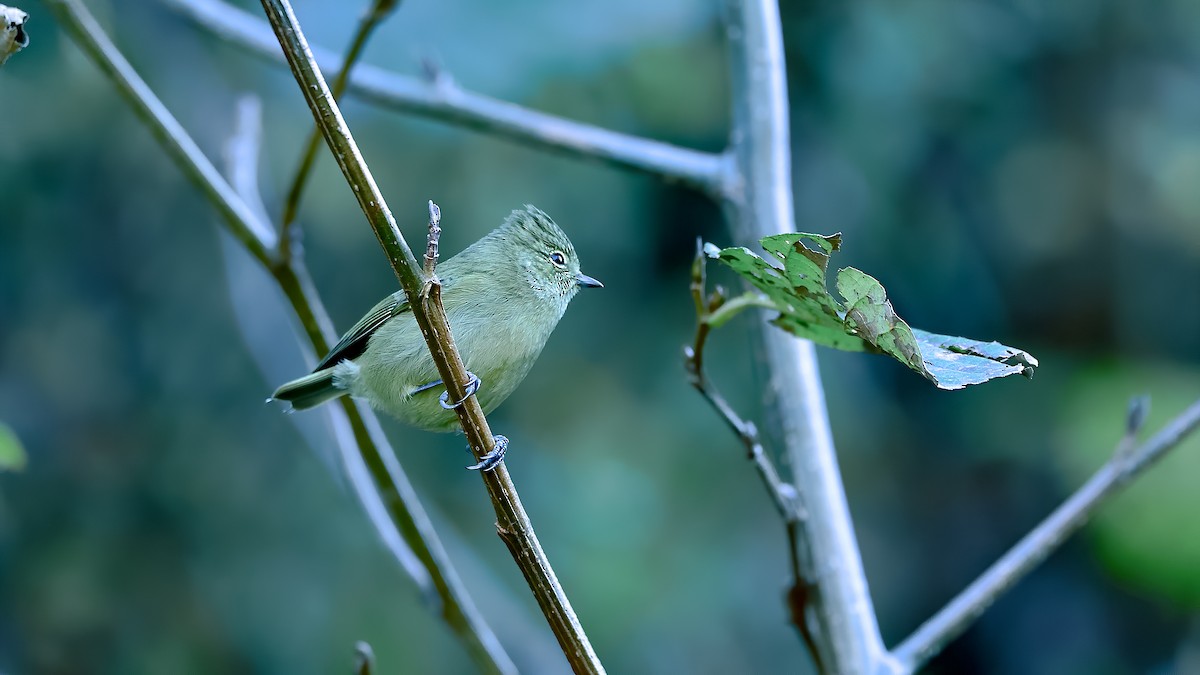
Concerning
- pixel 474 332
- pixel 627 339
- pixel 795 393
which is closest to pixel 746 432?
pixel 795 393

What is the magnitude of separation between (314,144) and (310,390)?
0.87m

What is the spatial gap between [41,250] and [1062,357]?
6149mm

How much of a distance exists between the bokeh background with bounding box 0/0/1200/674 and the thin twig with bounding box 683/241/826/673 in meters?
3.28

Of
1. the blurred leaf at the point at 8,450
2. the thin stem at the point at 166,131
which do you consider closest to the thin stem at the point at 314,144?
the thin stem at the point at 166,131

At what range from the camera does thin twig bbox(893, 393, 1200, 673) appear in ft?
7.55

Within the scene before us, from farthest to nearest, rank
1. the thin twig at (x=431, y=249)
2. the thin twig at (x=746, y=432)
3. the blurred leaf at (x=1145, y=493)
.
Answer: the blurred leaf at (x=1145, y=493)
the thin twig at (x=746, y=432)
the thin twig at (x=431, y=249)

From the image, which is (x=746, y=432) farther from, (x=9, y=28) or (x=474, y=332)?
(x=9, y=28)

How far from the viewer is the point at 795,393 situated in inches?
98.3

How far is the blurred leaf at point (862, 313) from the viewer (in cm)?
159

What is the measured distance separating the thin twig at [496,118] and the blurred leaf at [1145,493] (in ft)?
10.8

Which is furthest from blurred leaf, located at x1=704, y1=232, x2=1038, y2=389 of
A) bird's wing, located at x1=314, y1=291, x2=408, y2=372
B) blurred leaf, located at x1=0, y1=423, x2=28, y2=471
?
blurred leaf, located at x1=0, y1=423, x2=28, y2=471

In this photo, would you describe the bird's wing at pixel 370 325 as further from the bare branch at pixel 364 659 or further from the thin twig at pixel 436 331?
the thin twig at pixel 436 331

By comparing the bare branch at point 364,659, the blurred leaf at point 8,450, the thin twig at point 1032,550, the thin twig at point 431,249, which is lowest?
the thin twig at point 1032,550

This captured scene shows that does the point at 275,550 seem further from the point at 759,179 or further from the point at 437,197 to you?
the point at 759,179
